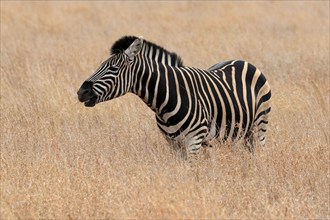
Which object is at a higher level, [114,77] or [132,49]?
[132,49]

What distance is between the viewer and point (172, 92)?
20.6 feet

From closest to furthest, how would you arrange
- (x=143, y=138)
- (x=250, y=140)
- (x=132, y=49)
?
(x=132, y=49) < (x=250, y=140) < (x=143, y=138)

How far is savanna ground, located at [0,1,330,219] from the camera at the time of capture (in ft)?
16.6

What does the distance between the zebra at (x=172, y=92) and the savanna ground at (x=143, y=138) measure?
240mm

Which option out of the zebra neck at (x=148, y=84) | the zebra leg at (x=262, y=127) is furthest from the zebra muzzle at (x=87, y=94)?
the zebra leg at (x=262, y=127)

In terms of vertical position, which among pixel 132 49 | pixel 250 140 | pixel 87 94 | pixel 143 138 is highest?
pixel 132 49

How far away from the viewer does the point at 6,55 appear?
39.0ft

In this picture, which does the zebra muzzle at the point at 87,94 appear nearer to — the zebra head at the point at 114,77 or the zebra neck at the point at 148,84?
the zebra head at the point at 114,77

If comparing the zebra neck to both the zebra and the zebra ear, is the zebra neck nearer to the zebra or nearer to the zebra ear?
the zebra

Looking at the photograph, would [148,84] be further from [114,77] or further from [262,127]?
[262,127]

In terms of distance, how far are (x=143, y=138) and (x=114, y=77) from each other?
1.55 metres

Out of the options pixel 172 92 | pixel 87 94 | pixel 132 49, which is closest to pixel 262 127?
pixel 172 92

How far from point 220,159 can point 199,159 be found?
0.78 feet

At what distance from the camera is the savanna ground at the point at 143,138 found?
16.6ft
